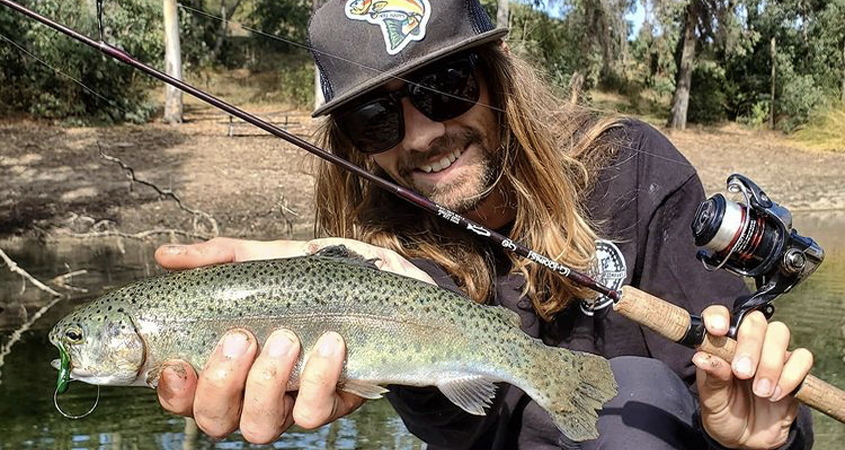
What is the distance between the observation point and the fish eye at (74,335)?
287cm

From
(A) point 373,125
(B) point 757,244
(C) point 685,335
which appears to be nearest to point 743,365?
(C) point 685,335

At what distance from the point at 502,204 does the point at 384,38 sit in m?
0.91

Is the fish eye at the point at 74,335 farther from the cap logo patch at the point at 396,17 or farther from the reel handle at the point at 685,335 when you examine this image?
the reel handle at the point at 685,335

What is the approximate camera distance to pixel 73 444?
6180 mm

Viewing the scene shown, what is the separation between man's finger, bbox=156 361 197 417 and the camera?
281cm

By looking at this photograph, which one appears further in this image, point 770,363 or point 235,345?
point 235,345

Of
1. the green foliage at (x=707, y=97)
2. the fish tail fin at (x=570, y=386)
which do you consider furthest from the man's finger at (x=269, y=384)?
the green foliage at (x=707, y=97)

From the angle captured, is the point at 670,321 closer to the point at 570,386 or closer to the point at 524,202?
the point at 570,386

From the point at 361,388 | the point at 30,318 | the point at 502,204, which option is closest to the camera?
the point at 361,388

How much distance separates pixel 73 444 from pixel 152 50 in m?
18.0

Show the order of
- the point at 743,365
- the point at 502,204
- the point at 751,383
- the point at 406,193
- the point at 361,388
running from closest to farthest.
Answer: the point at 743,365 → the point at 751,383 → the point at 361,388 → the point at 406,193 → the point at 502,204

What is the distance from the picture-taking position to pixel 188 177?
1490 centimetres

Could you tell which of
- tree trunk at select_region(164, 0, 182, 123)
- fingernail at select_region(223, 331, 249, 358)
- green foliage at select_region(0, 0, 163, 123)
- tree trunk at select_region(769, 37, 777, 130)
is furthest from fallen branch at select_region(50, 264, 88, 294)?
tree trunk at select_region(769, 37, 777, 130)

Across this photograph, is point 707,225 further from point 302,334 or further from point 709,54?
point 709,54
